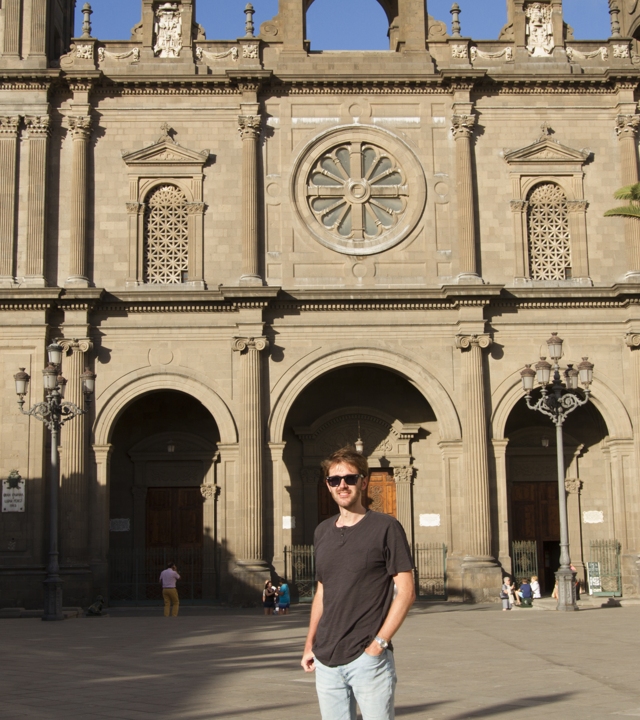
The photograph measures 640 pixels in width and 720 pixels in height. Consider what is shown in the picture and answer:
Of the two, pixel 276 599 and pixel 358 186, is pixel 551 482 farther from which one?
pixel 358 186

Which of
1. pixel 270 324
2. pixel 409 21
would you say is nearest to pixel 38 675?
pixel 270 324

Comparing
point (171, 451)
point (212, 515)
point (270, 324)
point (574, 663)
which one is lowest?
point (574, 663)

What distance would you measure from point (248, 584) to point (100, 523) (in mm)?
4306

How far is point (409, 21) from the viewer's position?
31281 mm

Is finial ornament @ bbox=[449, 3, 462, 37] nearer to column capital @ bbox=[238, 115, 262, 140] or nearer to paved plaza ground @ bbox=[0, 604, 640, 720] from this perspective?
column capital @ bbox=[238, 115, 262, 140]

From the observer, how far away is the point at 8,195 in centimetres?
2938

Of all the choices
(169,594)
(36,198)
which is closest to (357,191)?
(36,198)

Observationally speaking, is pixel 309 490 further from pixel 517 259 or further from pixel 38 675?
pixel 38 675

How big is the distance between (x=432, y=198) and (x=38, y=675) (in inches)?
813

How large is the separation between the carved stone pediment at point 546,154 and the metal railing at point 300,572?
1267 centimetres

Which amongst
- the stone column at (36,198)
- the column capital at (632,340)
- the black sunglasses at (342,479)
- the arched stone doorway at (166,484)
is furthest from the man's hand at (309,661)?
the column capital at (632,340)

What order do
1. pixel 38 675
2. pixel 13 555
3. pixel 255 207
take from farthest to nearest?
pixel 255 207
pixel 13 555
pixel 38 675

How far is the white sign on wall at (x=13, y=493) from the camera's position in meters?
27.8

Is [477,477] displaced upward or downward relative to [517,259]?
downward
